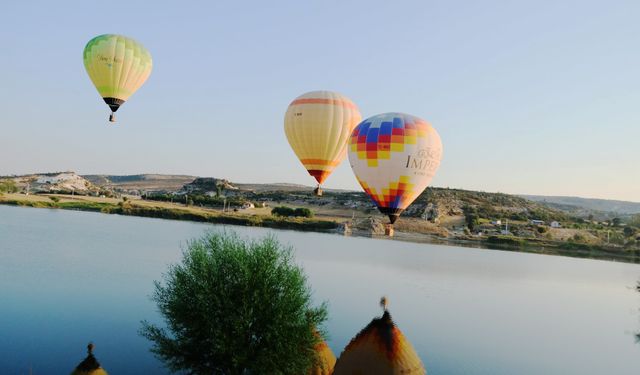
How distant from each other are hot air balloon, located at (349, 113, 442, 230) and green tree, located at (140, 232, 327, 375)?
6.43 meters

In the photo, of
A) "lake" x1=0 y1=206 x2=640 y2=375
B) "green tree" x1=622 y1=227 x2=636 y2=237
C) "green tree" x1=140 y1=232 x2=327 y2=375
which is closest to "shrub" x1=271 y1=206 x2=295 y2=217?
"lake" x1=0 y1=206 x2=640 y2=375

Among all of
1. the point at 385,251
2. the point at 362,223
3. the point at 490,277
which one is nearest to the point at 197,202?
the point at 362,223

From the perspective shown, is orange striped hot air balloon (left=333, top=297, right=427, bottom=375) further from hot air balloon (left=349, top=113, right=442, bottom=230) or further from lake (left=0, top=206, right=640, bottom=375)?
hot air balloon (left=349, top=113, right=442, bottom=230)

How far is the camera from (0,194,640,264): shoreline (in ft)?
245

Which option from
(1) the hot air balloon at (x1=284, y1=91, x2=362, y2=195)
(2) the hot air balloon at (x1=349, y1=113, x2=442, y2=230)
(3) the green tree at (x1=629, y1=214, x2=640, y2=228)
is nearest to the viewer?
(2) the hot air balloon at (x1=349, y1=113, x2=442, y2=230)

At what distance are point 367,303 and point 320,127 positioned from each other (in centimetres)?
1266

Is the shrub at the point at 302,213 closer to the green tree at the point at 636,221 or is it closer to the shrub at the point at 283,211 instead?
the shrub at the point at 283,211

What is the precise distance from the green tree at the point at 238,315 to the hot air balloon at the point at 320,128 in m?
8.39

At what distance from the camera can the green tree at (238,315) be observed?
15.9 metres

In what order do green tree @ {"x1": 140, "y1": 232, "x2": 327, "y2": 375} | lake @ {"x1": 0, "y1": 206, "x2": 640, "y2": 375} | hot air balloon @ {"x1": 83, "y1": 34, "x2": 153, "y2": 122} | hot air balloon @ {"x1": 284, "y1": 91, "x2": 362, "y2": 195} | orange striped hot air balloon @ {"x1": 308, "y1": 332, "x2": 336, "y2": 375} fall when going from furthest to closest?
hot air balloon @ {"x1": 83, "y1": 34, "x2": 153, "y2": 122}
hot air balloon @ {"x1": 284, "y1": 91, "x2": 362, "y2": 195}
lake @ {"x1": 0, "y1": 206, "x2": 640, "y2": 375}
orange striped hot air balloon @ {"x1": 308, "y1": 332, "x2": 336, "y2": 375}
green tree @ {"x1": 140, "y1": 232, "x2": 327, "y2": 375}

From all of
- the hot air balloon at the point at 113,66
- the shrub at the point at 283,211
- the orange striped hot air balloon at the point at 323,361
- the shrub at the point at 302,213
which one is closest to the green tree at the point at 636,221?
the shrub at the point at 302,213

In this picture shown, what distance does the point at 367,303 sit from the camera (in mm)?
32281

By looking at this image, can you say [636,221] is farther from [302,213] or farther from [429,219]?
[302,213]

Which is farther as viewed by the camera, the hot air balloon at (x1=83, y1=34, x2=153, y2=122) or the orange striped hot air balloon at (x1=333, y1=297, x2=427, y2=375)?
the hot air balloon at (x1=83, y1=34, x2=153, y2=122)
